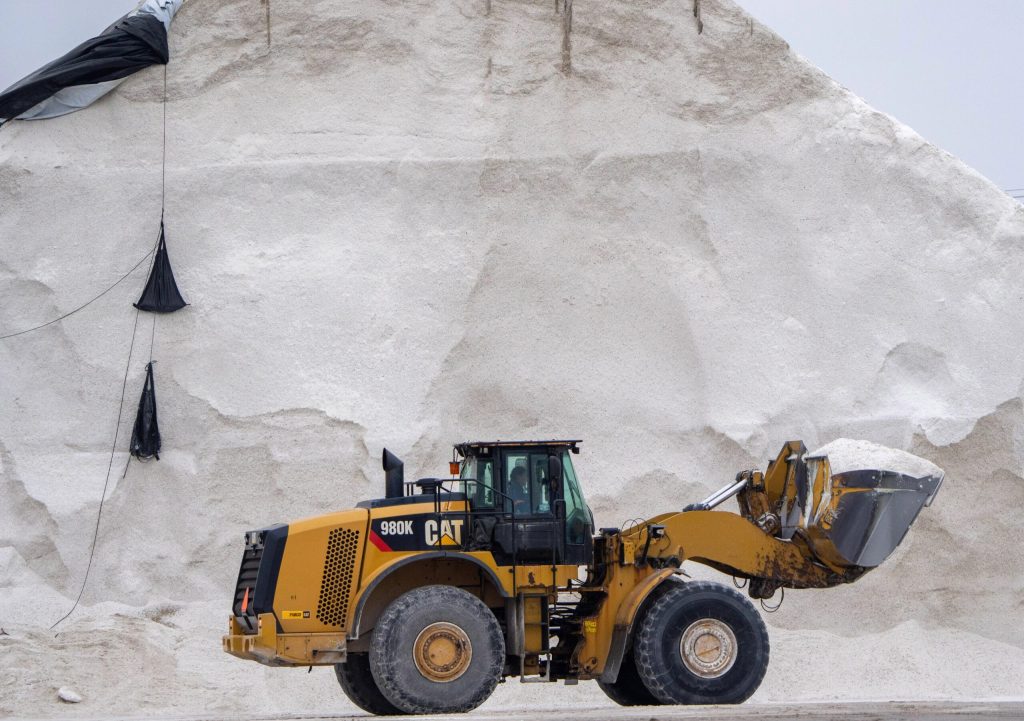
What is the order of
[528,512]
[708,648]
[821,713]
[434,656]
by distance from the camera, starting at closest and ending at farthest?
[821,713], [434,656], [708,648], [528,512]

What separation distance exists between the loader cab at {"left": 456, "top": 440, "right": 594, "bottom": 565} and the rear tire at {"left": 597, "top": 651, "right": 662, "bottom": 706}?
1125mm

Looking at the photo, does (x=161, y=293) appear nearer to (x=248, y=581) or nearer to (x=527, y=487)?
(x=248, y=581)

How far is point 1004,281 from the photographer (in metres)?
18.7

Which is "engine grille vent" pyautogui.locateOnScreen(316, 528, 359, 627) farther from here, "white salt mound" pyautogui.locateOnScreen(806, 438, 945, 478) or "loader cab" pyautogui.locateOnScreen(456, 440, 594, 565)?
"white salt mound" pyautogui.locateOnScreen(806, 438, 945, 478)

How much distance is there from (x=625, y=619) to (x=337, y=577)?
2.34 metres

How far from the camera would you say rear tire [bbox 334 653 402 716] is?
1049 cm

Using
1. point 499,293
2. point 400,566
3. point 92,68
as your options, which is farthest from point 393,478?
point 92,68

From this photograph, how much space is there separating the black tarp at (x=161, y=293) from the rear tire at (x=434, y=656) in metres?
9.44

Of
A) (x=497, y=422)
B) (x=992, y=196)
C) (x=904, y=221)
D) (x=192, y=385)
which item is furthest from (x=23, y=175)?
(x=992, y=196)

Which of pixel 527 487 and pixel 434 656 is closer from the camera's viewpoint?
pixel 434 656

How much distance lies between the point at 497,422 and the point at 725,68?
7.10m

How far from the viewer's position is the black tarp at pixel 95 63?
18.4 meters

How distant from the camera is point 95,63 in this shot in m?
18.5

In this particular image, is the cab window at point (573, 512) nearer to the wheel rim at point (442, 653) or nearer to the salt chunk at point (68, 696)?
the wheel rim at point (442, 653)
